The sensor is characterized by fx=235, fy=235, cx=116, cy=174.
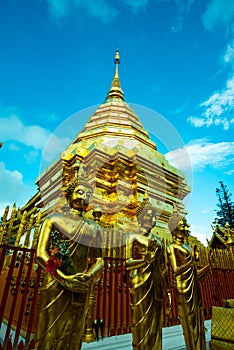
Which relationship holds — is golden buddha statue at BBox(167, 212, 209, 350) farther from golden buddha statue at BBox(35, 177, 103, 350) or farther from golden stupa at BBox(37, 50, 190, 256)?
golden stupa at BBox(37, 50, 190, 256)

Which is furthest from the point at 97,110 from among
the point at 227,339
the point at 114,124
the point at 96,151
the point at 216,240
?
the point at 227,339

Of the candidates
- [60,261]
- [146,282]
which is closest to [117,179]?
[146,282]

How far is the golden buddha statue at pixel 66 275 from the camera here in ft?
7.26

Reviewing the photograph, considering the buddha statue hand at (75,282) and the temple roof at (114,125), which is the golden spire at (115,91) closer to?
the temple roof at (114,125)

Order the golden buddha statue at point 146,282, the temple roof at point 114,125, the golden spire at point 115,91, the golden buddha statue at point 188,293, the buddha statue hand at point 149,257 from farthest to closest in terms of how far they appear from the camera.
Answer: the golden spire at point 115,91 < the temple roof at point 114,125 < the golden buddha statue at point 188,293 < the buddha statue hand at point 149,257 < the golden buddha statue at point 146,282

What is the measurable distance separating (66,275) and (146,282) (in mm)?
1248

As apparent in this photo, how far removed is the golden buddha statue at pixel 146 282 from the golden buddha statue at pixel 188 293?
247 mm

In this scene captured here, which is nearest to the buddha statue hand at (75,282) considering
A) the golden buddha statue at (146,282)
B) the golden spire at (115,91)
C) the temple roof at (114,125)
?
the golden buddha statue at (146,282)

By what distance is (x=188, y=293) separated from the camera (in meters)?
3.48

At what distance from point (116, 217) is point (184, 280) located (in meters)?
4.69

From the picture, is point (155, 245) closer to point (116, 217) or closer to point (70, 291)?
point (70, 291)

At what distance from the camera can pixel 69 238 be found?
2.64 metres

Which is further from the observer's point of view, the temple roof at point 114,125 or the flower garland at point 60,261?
the temple roof at point 114,125

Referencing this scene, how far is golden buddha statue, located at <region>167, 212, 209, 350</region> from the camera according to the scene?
3355 millimetres
